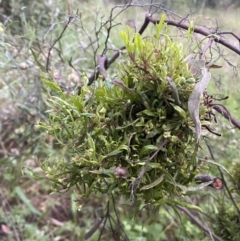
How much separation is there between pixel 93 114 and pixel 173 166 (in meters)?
0.13

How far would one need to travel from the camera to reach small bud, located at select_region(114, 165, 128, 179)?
0.58 metres

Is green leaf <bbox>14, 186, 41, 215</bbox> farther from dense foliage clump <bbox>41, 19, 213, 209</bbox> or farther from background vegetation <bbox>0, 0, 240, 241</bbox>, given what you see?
dense foliage clump <bbox>41, 19, 213, 209</bbox>

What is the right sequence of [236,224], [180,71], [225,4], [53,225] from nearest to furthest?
[180,71], [236,224], [225,4], [53,225]

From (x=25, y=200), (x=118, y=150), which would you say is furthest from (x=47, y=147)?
(x=118, y=150)

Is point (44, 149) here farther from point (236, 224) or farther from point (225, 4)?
point (236, 224)

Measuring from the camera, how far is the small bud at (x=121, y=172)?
0.58 meters

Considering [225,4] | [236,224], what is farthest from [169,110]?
[225,4]

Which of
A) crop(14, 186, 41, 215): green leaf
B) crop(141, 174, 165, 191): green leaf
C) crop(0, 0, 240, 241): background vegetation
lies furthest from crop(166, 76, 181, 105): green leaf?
crop(14, 186, 41, 215): green leaf

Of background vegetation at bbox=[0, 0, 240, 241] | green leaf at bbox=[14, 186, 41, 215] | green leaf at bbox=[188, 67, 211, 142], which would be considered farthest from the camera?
green leaf at bbox=[14, 186, 41, 215]

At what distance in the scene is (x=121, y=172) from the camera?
586mm

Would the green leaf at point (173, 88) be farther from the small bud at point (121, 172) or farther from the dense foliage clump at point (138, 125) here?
the small bud at point (121, 172)

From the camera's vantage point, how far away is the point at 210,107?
59cm

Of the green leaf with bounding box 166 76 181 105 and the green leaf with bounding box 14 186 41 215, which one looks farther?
the green leaf with bounding box 14 186 41 215

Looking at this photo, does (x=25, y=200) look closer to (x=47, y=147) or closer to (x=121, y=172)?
(x=47, y=147)
